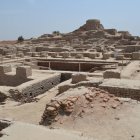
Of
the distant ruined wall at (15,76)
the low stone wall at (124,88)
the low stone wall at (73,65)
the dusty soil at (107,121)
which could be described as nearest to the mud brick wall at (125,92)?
the low stone wall at (124,88)

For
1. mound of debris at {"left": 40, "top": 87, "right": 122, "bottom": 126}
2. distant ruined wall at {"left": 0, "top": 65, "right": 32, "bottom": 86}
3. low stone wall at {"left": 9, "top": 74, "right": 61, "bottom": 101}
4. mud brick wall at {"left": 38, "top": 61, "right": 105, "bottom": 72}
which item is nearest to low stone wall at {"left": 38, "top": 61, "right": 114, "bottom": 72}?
mud brick wall at {"left": 38, "top": 61, "right": 105, "bottom": 72}

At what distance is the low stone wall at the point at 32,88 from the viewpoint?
13063 millimetres

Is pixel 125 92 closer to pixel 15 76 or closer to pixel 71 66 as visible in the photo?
pixel 15 76

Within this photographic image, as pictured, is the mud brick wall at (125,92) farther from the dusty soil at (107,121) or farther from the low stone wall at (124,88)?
the dusty soil at (107,121)

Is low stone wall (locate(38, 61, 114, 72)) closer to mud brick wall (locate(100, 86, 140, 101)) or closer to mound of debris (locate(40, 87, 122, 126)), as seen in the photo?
mud brick wall (locate(100, 86, 140, 101))

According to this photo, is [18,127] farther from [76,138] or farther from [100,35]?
[100,35]

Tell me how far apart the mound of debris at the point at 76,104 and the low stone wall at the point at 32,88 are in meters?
4.94

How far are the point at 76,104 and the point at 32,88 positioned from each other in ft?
21.4

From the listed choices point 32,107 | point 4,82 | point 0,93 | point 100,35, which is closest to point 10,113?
point 32,107

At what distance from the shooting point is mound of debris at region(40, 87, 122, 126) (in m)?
7.65

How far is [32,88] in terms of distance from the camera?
46.5ft

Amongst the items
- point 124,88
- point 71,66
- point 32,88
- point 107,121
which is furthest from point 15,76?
point 107,121

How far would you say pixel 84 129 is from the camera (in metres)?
7.20

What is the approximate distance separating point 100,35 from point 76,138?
41.6 metres
